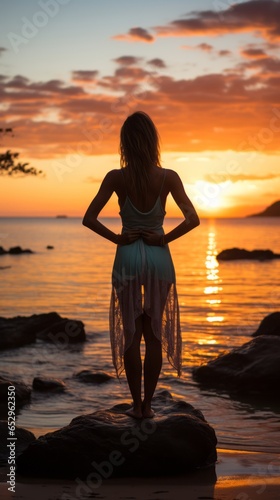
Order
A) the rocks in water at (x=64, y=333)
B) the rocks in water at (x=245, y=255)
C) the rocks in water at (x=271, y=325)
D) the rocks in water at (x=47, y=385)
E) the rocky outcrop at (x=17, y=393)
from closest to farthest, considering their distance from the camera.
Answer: the rocky outcrop at (x=17, y=393) → the rocks in water at (x=47, y=385) → the rocks in water at (x=271, y=325) → the rocks in water at (x=64, y=333) → the rocks in water at (x=245, y=255)

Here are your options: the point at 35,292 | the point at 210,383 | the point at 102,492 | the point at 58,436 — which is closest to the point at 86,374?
the point at 210,383

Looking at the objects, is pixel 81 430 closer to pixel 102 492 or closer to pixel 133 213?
pixel 102 492

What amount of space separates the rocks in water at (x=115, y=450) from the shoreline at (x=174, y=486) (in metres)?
0.16

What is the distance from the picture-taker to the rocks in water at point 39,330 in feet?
59.3

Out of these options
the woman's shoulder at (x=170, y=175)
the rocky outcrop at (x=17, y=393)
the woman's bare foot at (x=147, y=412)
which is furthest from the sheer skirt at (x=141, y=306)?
the rocky outcrop at (x=17, y=393)

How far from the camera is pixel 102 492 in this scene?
579cm

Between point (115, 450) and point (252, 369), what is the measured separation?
20.1 feet

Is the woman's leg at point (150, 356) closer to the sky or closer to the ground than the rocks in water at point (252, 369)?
closer to the sky

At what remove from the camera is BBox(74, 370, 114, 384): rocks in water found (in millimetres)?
13516

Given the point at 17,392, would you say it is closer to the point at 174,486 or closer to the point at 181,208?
the point at 174,486

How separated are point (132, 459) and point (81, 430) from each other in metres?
0.55

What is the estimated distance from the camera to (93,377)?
13.7 metres

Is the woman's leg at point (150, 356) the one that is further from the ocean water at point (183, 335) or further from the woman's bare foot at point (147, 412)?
the ocean water at point (183, 335)

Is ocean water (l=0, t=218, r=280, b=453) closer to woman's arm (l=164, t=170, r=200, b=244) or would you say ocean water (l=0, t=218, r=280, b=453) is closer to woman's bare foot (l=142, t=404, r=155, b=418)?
woman's bare foot (l=142, t=404, r=155, b=418)
